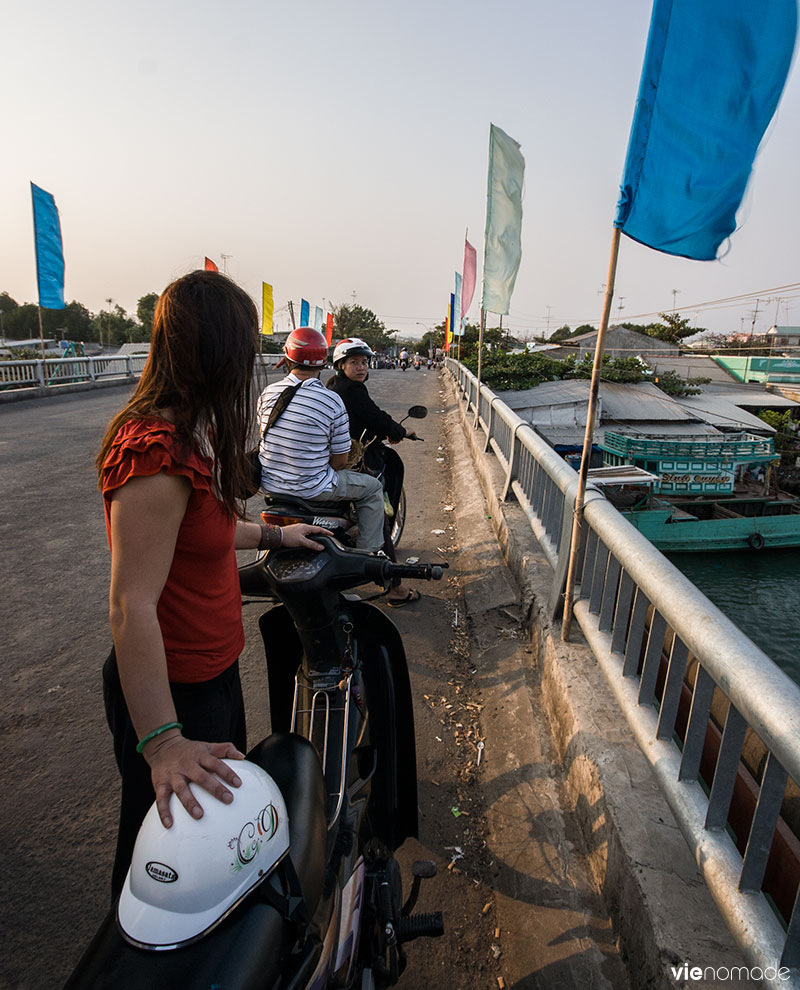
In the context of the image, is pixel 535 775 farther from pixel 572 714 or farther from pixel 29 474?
pixel 29 474

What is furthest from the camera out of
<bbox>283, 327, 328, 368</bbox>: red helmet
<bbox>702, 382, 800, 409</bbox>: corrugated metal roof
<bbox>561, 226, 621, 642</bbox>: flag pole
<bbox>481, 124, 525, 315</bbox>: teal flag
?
<bbox>702, 382, 800, 409</bbox>: corrugated metal roof

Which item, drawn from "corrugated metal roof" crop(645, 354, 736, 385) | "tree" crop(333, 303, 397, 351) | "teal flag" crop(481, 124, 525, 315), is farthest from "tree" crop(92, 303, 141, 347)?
"teal flag" crop(481, 124, 525, 315)

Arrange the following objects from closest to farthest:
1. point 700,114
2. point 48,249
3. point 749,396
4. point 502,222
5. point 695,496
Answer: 1. point 700,114
2. point 502,222
3. point 48,249
4. point 695,496
5. point 749,396

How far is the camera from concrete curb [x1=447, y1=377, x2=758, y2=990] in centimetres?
142

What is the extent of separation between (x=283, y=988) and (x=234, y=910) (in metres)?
0.18

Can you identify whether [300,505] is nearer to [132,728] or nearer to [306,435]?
[306,435]

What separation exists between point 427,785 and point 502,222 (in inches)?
353

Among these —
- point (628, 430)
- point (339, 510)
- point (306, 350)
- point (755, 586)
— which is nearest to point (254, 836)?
point (339, 510)

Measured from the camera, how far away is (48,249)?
598 inches

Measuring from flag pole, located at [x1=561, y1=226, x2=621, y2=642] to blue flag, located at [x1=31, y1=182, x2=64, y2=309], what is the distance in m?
16.4

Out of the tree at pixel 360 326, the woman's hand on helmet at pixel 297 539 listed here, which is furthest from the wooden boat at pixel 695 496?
the tree at pixel 360 326

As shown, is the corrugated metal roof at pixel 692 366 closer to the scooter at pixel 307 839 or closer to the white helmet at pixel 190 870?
the scooter at pixel 307 839

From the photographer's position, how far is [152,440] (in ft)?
3.88

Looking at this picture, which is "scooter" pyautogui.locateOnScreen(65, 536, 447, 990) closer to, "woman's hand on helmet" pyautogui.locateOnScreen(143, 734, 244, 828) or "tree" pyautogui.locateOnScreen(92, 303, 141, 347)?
"woman's hand on helmet" pyautogui.locateOnScreen(143, 734, 244, 828)
